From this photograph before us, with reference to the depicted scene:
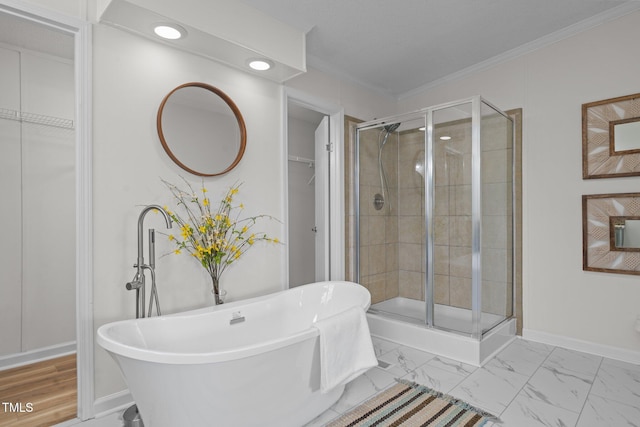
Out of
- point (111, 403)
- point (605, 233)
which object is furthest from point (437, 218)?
point (111, 403)

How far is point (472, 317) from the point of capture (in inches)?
106

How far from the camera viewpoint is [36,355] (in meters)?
2.61

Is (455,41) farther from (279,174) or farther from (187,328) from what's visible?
(187,328)

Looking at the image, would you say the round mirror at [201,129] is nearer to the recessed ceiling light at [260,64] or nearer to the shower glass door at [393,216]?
the recessed ceiling light at [260,64]

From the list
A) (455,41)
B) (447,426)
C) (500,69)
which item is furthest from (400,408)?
(500,69)

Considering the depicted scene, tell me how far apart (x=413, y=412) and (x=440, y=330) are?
983mm

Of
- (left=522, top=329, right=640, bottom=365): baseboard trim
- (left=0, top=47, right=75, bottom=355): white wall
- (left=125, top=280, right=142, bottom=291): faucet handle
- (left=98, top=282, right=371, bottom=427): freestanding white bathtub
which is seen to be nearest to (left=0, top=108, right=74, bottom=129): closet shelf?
(left=0, top=47, right=75, bottom=355): white wall

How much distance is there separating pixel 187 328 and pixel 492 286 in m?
2.37

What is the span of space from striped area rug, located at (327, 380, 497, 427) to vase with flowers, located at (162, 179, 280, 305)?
3.68ft

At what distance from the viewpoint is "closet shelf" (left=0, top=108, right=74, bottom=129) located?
8.29ft

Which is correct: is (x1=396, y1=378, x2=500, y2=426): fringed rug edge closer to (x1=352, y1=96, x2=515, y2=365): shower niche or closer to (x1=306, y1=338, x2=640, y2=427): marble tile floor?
(x1=306, y1=338, x2=640, y2=427): marble tile floor

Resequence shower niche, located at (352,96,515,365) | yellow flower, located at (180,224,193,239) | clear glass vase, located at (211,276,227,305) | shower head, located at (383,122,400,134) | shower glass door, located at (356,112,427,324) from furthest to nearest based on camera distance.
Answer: shower head, located at (383,122,400,134), shower glass door, located at (356,112,427,324), shower niche, located at (352,96,515,365), clear glass vase, located at (211,276,227,305), yellow flower, located at (180,224,193,239)

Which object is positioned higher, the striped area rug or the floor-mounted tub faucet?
the floor-mounted tub faucet

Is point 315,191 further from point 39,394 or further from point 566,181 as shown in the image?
point 39,394
